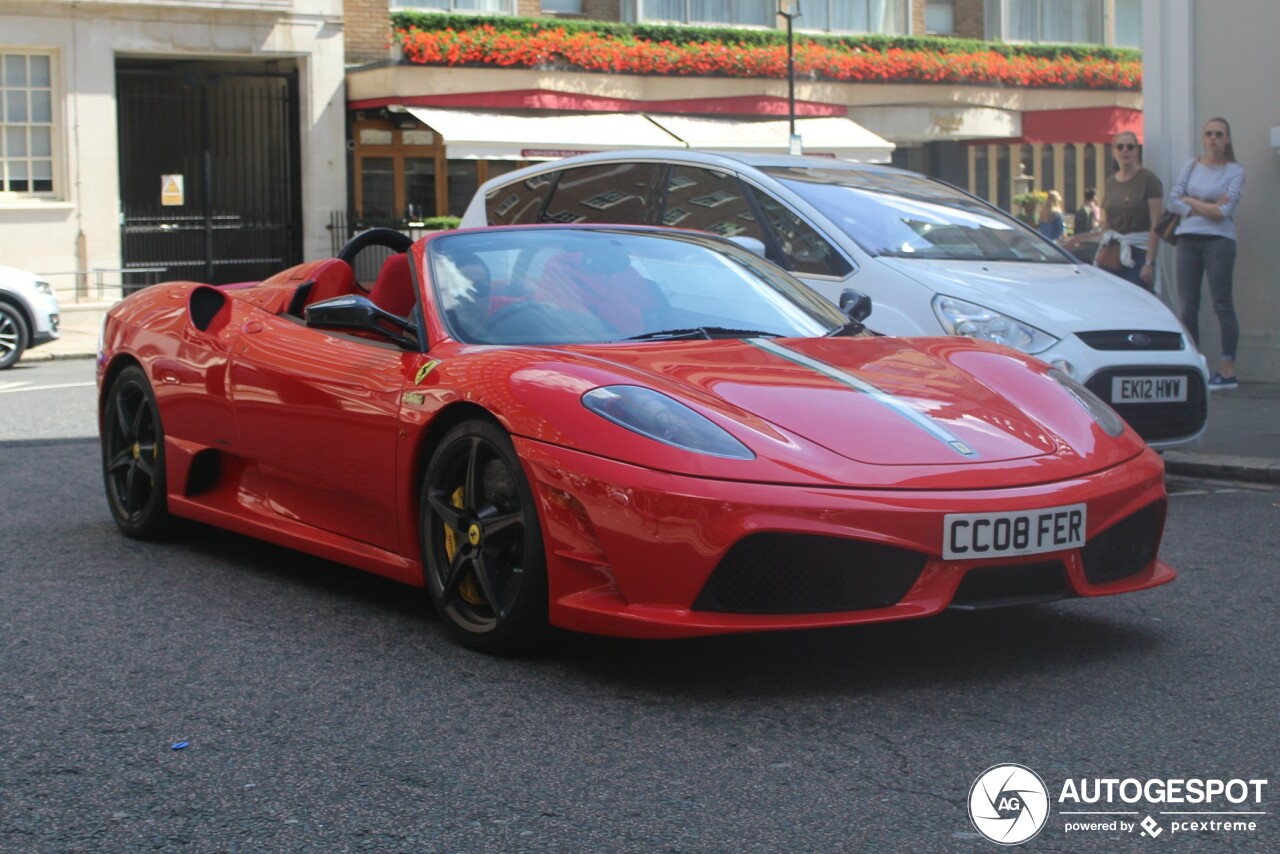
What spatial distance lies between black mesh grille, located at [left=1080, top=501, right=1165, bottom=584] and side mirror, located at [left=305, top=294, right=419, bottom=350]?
6.69ft

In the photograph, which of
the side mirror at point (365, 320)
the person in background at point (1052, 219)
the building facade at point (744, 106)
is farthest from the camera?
the building facade at point (744, 106)

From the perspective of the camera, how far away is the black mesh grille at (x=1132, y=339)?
25.7 feet

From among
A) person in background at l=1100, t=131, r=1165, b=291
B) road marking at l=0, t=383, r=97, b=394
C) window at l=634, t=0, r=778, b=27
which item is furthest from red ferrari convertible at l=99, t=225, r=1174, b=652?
window at l=634, t=0, r=778, b=27

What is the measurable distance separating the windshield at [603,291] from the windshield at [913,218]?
275 centimetres

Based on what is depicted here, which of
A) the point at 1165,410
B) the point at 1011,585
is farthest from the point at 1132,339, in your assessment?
the point at 1011,585

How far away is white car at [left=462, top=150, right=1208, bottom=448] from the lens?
785 centimetres

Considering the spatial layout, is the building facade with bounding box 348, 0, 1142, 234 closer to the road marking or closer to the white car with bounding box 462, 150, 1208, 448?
the road marking

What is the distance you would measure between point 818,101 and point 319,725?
1155 inches

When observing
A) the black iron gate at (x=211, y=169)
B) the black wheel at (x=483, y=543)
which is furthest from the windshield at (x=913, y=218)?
the black iron gate at (x=211, y=169)

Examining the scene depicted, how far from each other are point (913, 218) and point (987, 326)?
110 cm

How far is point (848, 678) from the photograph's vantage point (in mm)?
4473

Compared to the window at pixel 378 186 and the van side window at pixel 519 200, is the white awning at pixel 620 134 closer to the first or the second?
the window at pixel 378 186

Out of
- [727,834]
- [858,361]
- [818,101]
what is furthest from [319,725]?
[818,101]

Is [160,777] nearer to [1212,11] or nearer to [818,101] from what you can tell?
[1212,11]
